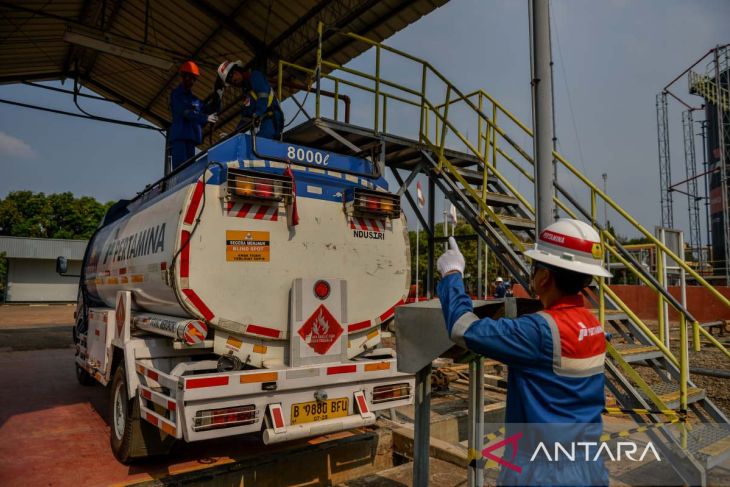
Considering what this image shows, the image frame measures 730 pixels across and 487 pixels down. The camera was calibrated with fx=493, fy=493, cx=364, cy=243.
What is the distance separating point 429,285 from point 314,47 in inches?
239

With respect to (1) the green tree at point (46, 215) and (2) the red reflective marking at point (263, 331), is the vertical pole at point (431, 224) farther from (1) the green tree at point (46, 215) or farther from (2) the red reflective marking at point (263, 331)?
(1) the green tree at point (46, 215)

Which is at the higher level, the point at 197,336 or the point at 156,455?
the point at 197,336

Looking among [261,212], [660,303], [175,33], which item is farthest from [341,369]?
[175,33]

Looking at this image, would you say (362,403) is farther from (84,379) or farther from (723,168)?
(723,168)

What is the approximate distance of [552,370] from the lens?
2143 millimetres

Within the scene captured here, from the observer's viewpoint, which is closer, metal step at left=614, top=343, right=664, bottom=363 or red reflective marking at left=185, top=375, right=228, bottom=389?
red reflective marking at left=185, top=375, right=228, bottom=389

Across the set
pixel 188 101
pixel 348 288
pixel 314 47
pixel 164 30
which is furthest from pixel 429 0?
pixel 164 30

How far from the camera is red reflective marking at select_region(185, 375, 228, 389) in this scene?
12.5 ft

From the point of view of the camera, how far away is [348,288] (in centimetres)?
509

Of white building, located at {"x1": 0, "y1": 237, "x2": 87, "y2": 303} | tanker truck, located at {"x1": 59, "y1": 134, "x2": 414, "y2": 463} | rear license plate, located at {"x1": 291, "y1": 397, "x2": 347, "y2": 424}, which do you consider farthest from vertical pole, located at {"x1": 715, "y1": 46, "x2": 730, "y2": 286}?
white building, located at {"x1": 0, "y1": 237, "x2": 87, "y2": 303}

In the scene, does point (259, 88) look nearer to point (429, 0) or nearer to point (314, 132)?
point (314, 132)

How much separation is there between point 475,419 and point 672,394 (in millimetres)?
2647

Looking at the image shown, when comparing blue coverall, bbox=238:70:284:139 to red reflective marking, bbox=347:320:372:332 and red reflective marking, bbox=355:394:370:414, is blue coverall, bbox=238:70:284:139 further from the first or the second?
red reflective marking, bbox=355:394:370:414

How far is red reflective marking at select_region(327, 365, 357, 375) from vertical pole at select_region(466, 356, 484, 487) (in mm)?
1634
